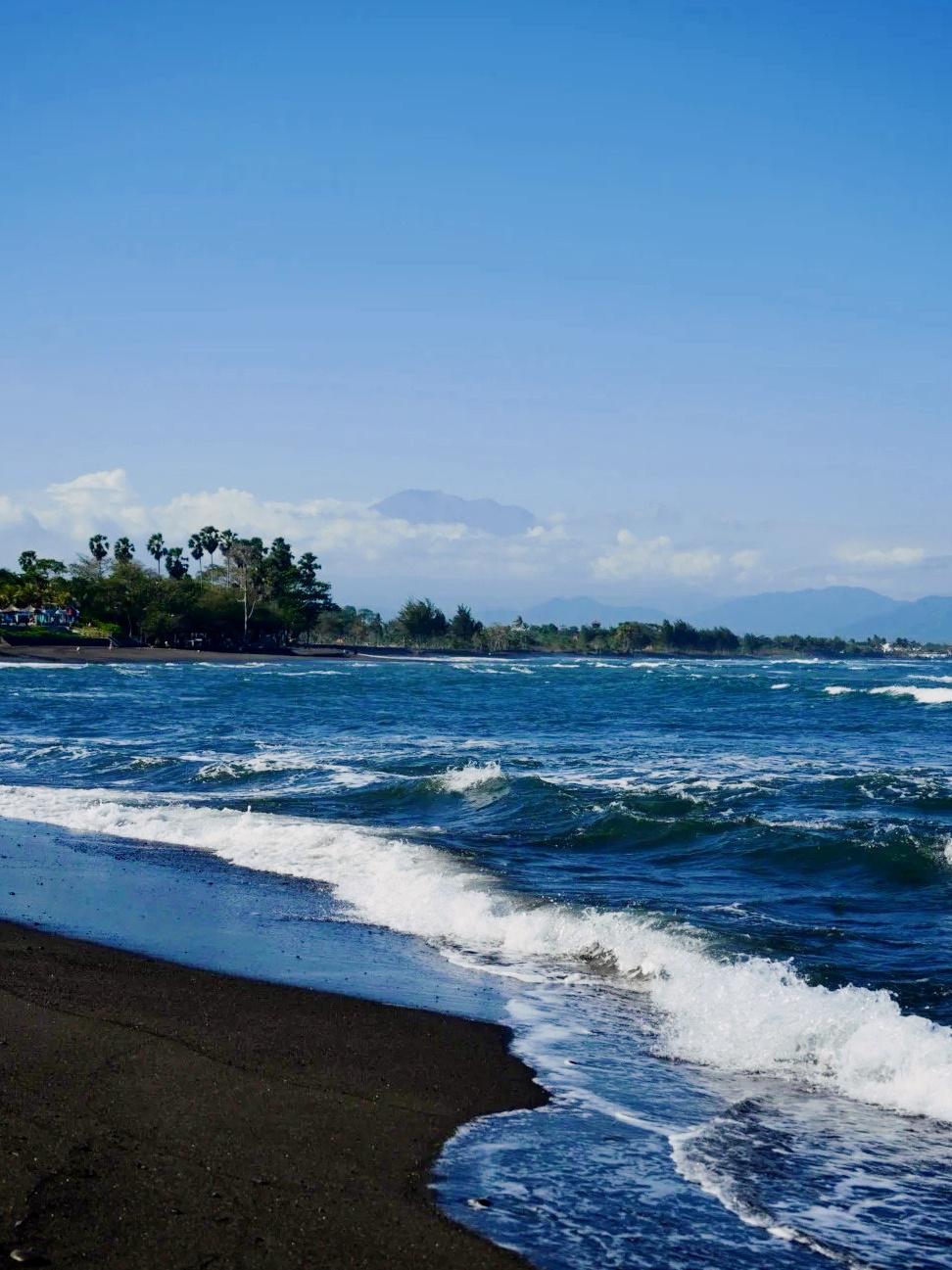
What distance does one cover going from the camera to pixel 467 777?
2383cm

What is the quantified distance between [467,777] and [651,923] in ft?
38.8

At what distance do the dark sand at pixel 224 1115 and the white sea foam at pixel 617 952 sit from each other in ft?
6.56

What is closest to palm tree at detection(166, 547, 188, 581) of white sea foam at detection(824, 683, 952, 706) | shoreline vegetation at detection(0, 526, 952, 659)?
shoreline vegetation at detection(0, 526, 952, 659)

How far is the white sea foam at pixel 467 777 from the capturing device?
2314 cm

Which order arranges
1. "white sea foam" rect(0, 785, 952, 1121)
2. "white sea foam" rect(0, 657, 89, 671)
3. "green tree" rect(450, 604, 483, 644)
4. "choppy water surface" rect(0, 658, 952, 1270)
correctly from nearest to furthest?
"choppy water surface" rect(0, 658, 952, 1270) → "white sea foam" rect(0, 785, 952, 1121) → "white sea foam" rect(0, 657, 89, 671) → "green tree" rect(450, 604, 483, 644)

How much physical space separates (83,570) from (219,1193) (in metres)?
138

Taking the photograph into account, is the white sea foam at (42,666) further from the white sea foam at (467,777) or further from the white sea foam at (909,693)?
the white sea foam at (467,777)


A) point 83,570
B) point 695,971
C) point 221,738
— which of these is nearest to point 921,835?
point 695,971

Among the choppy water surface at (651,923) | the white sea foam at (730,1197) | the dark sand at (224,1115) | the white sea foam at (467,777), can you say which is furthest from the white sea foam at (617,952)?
the white sea foam at (467,777)

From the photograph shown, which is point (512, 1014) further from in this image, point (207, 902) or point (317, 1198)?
point (207, 902)

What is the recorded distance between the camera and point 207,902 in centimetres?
1334

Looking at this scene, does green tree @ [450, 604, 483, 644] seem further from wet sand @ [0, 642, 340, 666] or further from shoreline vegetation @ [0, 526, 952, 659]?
wet sand @ [0, 642, 340, 666]

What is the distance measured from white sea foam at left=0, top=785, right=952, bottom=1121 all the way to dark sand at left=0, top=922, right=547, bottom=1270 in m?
2.00

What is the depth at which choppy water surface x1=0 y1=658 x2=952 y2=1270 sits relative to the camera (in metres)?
6.10
